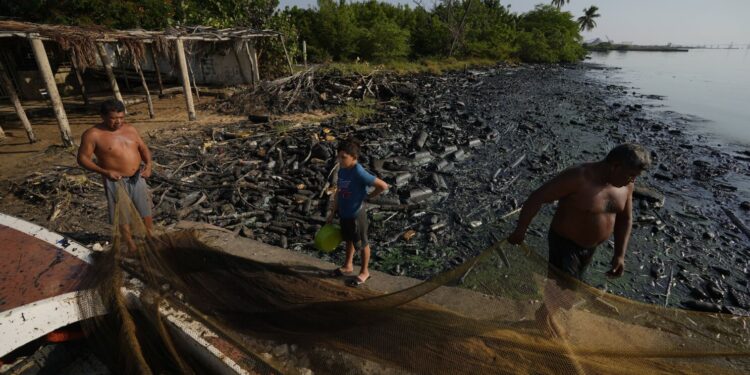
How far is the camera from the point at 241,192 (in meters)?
→ 7.13

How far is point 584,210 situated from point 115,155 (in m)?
5.05

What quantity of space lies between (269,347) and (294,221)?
3.76 metres

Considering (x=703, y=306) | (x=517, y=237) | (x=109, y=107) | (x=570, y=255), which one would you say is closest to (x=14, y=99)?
(x=109, y=107)

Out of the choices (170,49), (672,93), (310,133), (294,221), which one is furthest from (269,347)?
(672,93)

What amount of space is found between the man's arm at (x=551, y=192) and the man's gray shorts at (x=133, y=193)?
Result: 4.40 m

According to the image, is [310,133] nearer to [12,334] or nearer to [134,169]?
[134,169]

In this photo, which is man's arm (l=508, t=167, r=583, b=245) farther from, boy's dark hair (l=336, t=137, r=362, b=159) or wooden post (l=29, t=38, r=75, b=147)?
wooden post (l=29, t=38, r=75, b=147)

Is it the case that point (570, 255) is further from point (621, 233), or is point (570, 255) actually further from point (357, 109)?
point (357, 109)

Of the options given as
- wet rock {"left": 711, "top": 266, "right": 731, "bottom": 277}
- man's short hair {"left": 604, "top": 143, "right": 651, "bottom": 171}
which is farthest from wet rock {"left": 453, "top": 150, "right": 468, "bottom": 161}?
man's short hair {"left": 604, "top": 143, "right": 651, "bottom": 171}

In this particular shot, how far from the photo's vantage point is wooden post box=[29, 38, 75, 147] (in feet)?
27.2

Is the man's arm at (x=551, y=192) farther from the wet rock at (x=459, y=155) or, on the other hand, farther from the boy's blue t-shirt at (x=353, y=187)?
the wet rock at (x=459, y=155)

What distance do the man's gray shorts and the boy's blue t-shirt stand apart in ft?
8.49

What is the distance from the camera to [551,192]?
2881 mm

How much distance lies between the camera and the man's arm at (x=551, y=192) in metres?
2.82
